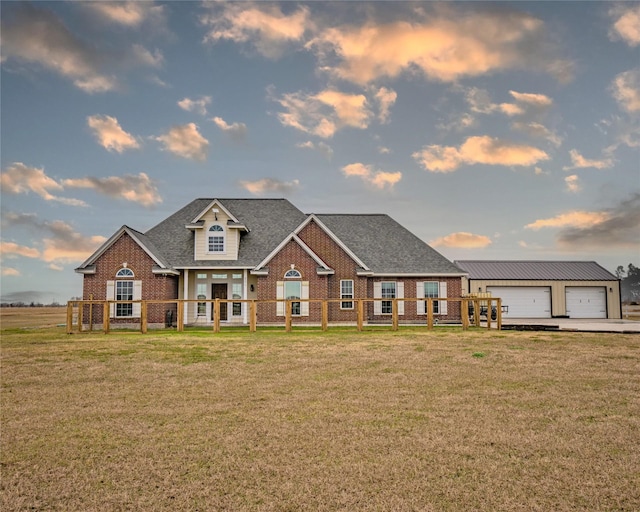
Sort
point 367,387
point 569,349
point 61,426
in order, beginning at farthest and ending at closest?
point 569,349 < point 367,387 < point 61,426

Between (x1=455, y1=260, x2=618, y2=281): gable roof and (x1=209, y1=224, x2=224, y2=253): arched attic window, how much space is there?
2077 centimetres

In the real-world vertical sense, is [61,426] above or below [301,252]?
below

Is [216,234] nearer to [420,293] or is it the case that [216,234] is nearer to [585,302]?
[420,293]

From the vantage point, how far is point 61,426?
838cm

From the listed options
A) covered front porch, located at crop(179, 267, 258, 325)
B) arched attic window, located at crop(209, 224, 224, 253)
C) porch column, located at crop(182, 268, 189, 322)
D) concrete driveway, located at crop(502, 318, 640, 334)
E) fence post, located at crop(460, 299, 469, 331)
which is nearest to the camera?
concrete driveway, located at crop(502, 318, 640, 334)

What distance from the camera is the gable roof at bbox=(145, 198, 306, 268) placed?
32406mm

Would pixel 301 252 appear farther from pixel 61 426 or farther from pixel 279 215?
pixel 61 426

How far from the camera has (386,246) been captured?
3606cm

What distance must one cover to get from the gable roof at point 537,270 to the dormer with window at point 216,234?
20157 mm

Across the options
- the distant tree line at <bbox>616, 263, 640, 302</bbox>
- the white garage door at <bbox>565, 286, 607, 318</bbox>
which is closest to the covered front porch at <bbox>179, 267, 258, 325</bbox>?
the white garage door at <bbox>565, 286, 607, 318</bbox>

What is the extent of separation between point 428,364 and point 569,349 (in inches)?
255

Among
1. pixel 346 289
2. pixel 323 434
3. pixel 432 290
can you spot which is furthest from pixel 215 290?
pixel 323 434

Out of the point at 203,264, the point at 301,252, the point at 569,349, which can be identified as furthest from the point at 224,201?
the point at 569,349

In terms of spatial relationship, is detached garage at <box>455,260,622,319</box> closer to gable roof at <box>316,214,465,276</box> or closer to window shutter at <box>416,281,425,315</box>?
gable roof at <box>316,214,465,276</box>
